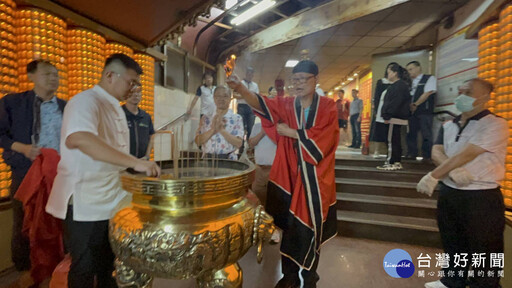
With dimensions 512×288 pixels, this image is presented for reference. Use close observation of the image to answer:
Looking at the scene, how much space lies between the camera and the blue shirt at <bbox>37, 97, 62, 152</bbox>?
2172 millimetres

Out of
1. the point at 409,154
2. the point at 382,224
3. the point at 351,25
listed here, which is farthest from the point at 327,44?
the point at 382,224

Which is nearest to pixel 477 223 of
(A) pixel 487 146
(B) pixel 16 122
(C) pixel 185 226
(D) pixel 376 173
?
(A) pixel 487 146

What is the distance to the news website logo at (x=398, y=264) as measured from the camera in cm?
253

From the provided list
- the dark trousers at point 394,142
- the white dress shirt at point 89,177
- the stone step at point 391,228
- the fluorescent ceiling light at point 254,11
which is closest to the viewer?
the white dress shirt at point 89,177

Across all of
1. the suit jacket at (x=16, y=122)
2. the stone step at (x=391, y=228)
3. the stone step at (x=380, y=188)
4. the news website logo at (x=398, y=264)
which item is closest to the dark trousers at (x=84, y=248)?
the suit jacket at (x=16, y=122)

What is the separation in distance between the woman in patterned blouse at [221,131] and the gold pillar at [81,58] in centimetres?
200

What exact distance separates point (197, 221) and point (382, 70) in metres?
6.77

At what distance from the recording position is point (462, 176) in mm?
1854

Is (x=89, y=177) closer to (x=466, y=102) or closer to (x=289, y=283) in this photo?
(x=289, y=283)

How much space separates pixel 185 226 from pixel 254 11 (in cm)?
697

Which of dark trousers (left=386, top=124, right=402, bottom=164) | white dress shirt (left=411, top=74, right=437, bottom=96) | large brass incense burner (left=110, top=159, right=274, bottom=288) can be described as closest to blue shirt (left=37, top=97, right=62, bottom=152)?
large brass incense burner (left=110, top=159, right=274, bottom=288)

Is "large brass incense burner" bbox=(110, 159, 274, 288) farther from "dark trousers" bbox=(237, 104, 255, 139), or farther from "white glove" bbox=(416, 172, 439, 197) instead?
"dark trousers" bbox=(237, 104, 255, 139)

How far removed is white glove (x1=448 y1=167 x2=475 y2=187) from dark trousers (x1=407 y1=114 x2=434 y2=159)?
3.63 m

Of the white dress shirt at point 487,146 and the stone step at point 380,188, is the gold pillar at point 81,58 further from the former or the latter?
the white dress shirt at point 487,146
